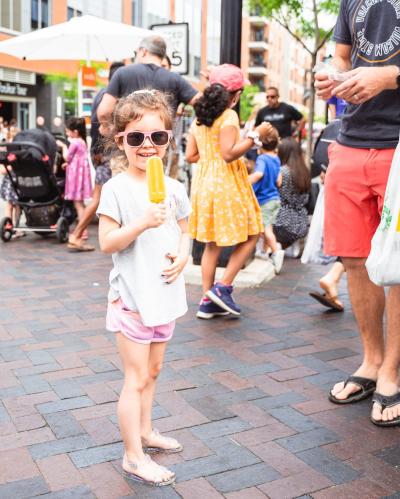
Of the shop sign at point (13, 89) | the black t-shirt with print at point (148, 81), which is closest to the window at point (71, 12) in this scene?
the shop sign at point (13, 89)

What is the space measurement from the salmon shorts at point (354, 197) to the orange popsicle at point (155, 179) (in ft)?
4.50

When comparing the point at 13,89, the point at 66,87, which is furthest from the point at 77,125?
the point at 66,87

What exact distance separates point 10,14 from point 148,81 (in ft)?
92.9

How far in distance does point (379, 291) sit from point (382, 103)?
3.07 ft

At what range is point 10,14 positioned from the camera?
102 feet

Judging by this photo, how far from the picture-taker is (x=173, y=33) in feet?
33.0

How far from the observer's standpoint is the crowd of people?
2490 mm

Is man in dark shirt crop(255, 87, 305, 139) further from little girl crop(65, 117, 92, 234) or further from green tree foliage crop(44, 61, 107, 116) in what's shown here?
green tree foliage crop(44, 61, 107, 116)

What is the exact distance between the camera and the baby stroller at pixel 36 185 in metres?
8.06

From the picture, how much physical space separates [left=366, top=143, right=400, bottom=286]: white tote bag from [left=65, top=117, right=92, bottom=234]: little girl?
5839 millimetres

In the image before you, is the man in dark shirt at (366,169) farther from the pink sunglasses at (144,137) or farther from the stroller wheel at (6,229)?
the stroller wheel at (6,229)

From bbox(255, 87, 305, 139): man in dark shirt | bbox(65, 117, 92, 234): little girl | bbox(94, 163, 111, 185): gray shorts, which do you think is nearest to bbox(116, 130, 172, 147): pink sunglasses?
bbox(94, 163, 111, 185): gray shorts

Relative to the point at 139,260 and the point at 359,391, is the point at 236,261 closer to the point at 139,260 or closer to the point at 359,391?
the point at 359,391

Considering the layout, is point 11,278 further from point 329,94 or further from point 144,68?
point 329,94
